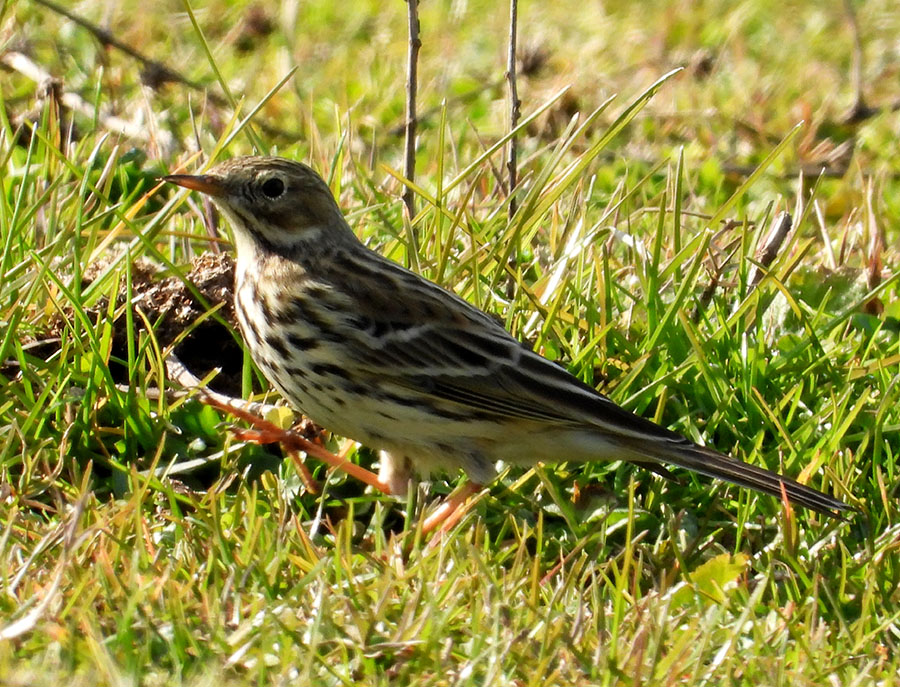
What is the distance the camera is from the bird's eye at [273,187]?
5.10 metres

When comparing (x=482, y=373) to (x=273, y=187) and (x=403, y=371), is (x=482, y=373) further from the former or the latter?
(x=273, y=187)

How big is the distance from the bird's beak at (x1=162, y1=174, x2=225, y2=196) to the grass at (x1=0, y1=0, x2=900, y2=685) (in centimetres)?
28

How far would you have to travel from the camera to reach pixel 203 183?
4.96 meters

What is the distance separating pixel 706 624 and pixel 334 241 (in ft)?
6.75

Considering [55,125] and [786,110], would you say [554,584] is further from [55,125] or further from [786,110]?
[786,110]

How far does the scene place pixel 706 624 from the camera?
403cm

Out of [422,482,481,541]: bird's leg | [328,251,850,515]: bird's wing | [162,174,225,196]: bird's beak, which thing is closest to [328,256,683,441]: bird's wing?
[328,251,850,515]: bird's wing

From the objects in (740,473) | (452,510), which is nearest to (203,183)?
(452,510)

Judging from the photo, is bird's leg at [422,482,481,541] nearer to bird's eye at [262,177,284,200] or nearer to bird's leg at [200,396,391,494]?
bird's leg at [200,396,391,494]

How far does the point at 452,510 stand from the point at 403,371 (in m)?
0.50

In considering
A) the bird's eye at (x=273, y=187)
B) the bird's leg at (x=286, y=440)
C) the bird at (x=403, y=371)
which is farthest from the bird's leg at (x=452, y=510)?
the bird's eye at (x=273, y=187)

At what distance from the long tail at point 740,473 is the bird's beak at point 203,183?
5.64 ft

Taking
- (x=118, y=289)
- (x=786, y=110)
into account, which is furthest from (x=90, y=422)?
(x=786, y=110)

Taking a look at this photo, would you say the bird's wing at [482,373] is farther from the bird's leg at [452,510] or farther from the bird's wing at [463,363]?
the bird's leg at [452,510]
